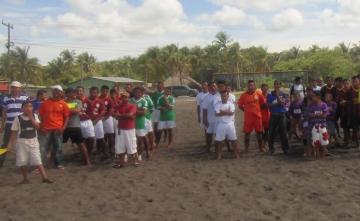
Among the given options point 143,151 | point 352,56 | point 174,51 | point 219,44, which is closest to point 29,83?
point 174,51

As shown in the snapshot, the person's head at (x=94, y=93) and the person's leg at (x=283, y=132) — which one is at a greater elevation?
the person's head at (x=94, y=93)

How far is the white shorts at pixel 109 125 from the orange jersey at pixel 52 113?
1.48 metres

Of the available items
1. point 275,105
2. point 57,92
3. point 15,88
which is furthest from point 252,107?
point 15,88

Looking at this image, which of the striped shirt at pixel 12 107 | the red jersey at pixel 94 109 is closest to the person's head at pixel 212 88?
the red jersey at pixel 94 109

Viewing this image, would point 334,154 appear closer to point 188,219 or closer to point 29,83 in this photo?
point 188,219

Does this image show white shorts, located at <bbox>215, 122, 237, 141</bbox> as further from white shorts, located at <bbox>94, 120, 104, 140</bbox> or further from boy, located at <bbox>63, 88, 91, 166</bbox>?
boy, located at <bbox>63, 88, 91, 166</bbox>

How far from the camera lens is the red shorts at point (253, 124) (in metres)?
10.4

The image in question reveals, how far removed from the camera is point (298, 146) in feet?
37.6

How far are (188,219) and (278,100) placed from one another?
17.0 ft

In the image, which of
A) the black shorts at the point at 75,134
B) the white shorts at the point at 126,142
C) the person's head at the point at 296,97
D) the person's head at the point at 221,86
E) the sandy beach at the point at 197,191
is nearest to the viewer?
the sandy beach at the point at 197,191

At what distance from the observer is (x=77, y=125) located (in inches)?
384

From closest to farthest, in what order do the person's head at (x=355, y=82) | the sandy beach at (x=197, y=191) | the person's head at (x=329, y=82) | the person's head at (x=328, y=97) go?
the sandy beach at (x=197, y=191) → the person's head at (x=328, y=97) → the person's head at (x=355, y=82) → the person's head at (x=329, y=82)

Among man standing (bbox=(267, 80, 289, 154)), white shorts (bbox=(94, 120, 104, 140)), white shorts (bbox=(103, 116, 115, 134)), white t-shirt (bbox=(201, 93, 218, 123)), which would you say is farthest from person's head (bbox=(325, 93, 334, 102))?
white shorts (bbox=(94, 120, 104, 140))

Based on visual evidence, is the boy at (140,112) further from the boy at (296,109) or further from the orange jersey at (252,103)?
the boy at (296,109)
